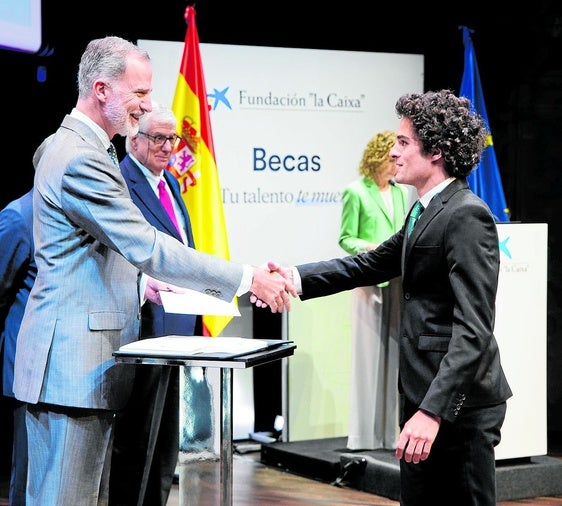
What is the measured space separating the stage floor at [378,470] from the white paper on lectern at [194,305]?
7.05ft

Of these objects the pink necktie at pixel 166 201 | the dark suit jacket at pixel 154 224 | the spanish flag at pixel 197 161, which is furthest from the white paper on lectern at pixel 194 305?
the spanish flag at pixel 197 161

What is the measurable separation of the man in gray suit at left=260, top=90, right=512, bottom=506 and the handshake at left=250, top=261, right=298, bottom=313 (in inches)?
13.8

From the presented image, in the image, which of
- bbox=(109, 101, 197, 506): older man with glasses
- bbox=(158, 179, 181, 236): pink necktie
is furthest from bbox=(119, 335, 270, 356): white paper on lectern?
bbox=(158, 179, 181, 236): pink necktie

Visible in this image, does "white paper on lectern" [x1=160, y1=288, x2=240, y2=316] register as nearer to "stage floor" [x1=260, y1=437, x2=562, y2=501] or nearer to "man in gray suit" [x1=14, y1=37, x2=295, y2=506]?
"man in gray suit" [x1=14, y1=37, x2=295, y2=506]

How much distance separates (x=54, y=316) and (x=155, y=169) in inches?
60.0

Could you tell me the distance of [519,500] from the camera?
Result: 4.72 metres

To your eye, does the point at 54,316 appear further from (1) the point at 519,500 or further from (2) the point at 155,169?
(1) the point at 519,500

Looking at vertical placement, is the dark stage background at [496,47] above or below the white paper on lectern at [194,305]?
above

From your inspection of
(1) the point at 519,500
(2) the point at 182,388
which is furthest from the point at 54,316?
(1) the point at 519,500

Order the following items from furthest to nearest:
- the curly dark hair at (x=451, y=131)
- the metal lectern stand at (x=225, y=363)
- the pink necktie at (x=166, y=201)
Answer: the pink necktie at (x=166, y=201) < the curly dark hair at (x=451, y=131) < the metal lectern stand at (x=225, y=363)

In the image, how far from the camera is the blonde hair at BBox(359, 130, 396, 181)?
5.26 m

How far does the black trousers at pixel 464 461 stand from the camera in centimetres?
257

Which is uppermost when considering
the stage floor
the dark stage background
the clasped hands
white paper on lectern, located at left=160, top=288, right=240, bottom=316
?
the dark stage background

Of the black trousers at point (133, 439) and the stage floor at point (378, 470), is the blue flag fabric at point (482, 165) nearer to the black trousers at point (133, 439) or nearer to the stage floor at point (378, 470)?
the stage floor at point (378, 470)
